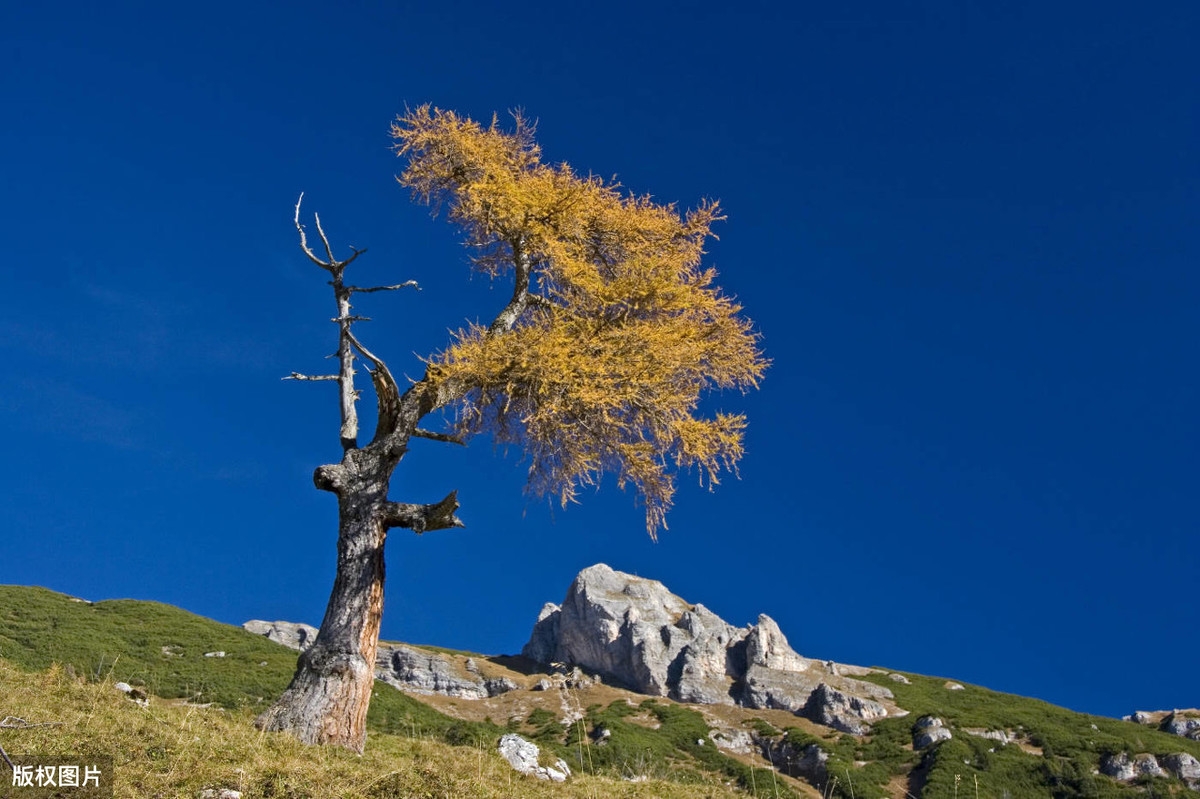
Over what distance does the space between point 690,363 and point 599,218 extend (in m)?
3.61

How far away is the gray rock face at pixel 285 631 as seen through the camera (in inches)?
3270

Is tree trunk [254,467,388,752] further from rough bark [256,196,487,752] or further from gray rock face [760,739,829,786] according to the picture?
gray rock face [760,739,829,786]

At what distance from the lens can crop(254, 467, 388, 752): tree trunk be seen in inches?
403

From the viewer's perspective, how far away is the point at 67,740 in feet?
23.1

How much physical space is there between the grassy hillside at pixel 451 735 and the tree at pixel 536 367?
194 cm

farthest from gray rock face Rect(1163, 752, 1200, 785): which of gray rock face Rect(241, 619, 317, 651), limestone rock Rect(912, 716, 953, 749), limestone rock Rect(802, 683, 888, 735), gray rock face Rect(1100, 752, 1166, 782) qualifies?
gray rock face Rect(241, 619, 317, 651)

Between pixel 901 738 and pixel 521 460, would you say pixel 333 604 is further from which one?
pixel 901 738

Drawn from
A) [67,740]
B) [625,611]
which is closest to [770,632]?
[625,611]

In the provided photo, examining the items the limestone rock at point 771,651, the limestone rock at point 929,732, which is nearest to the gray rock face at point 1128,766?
the limestone rock at point 929,732

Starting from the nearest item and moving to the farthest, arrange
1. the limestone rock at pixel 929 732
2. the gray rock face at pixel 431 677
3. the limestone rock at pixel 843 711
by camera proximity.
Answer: the limestone rock at pixel 929 732, the limestone rock at pixel 843 711, the gray rock face at pixel 431 677

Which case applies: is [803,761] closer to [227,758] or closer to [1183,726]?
[1183,726]

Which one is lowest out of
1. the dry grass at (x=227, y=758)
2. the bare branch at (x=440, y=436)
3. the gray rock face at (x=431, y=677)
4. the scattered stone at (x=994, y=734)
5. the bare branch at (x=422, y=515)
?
the dry grass at (x=227, y=758)

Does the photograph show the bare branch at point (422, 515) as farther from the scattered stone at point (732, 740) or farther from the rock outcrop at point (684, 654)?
the rock outcrop at point (684, 654)

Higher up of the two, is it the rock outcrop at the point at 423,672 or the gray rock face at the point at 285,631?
the gray rock face at the point at 285,631
